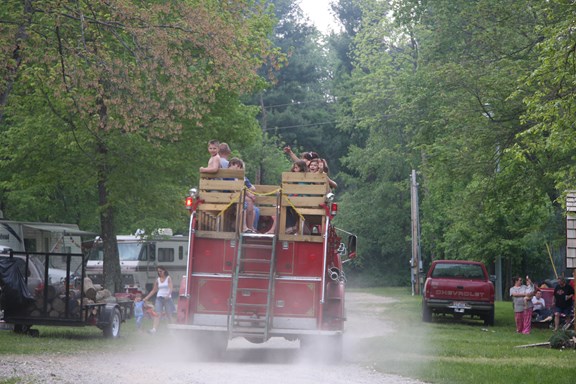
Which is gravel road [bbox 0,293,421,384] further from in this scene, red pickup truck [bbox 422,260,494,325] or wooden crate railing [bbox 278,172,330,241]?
red pickup truck [bbox 422,260,494,325]

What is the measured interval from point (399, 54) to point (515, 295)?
140 ft

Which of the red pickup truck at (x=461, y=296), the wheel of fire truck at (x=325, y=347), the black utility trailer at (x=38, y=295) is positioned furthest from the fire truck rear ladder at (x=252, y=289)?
the red pickup truck at (x=461, y=296)

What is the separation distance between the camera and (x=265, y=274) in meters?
15.6

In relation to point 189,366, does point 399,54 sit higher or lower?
higher

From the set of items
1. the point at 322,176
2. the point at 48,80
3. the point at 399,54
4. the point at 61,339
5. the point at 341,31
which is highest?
the point at 341,31

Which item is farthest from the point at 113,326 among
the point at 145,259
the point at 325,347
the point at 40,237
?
the point at 145,259

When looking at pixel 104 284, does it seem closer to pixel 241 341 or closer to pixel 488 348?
pixel 241 341

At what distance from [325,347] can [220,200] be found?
2893mm

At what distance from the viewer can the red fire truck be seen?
15.5 meters

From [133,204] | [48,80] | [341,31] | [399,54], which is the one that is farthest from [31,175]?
[341,31]

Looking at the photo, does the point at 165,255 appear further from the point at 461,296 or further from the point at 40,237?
the point at 461,296

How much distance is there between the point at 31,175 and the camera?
1186 inches

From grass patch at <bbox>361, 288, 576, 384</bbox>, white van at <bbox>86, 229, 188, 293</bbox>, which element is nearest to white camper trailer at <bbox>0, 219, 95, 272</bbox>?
white van at <bbox>86, 229, 188, 293</bbox>

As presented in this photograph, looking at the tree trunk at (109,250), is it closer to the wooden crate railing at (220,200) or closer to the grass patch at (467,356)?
the grass patch at (467,356)
